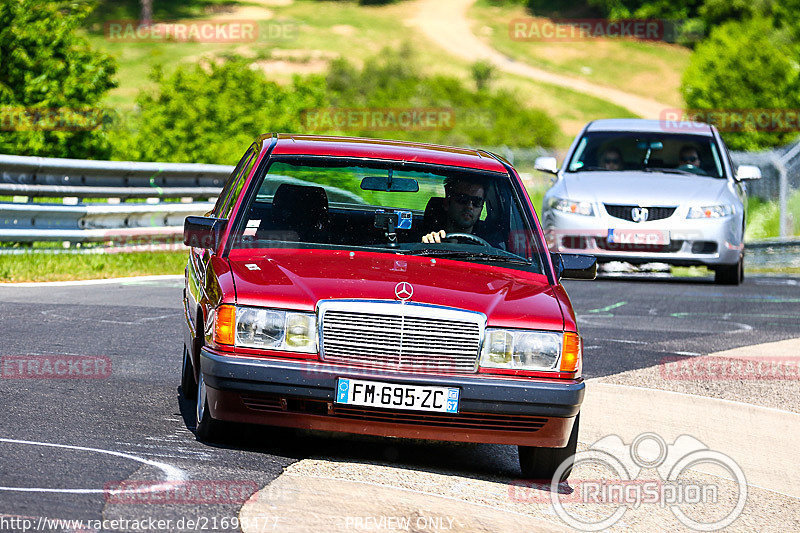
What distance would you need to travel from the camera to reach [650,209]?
14.3 m

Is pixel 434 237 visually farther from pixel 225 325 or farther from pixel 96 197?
pixel 96 197

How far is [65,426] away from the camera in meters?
6.30

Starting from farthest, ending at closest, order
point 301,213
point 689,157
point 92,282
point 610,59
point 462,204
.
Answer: point 610,59 < point 689,157 < point 92,282 < point 462,204 < point 301,213

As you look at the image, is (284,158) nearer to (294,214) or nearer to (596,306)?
(294,214)

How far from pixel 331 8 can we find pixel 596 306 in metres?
114

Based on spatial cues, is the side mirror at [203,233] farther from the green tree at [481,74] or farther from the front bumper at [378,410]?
the green tree at [481,74]

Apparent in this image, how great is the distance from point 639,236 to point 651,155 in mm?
1550

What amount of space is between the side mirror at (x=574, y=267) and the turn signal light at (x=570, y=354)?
33.9 inches

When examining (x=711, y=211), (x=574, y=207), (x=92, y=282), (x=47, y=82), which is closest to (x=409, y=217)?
(x=92, y=282)

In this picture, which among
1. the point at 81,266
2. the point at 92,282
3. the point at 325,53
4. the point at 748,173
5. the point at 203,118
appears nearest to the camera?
the point at 92,282

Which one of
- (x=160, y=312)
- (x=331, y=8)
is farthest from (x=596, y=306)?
(x=331, y=8)

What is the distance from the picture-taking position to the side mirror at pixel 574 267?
686cm

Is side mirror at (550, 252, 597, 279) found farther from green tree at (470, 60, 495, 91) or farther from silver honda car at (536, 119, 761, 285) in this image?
green tree at (470, 60, 495, 91)

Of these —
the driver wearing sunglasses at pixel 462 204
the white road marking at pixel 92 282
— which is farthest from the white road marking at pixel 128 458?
the white road marking at pixel 92 282
